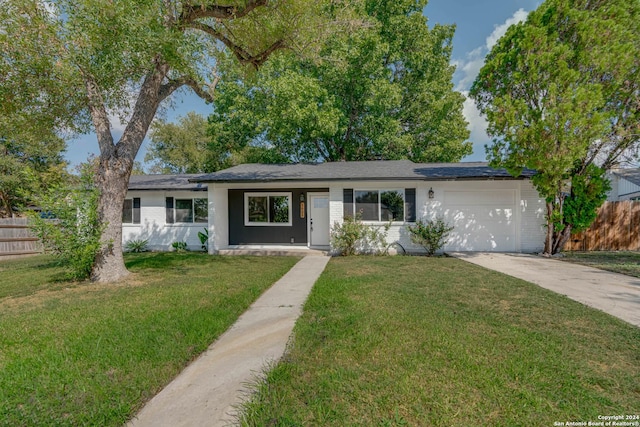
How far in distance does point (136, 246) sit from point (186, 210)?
244cm

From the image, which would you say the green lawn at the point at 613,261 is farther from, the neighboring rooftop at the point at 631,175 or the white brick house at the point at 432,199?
the neighboring rooftop at the point at 631,175

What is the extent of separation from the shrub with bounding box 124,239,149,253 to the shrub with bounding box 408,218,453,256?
10.7 meters

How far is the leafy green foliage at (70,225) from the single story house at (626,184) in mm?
22096

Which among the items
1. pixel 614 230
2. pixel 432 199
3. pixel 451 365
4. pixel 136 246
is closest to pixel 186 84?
pixel 136 246

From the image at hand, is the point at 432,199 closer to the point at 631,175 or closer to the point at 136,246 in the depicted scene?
the point at 136,246

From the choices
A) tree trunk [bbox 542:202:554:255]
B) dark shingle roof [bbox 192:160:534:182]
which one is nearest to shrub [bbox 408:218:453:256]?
dark shingle roof [bbox 192:160:534:182]

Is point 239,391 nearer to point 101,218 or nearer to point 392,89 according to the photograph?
point 101,218

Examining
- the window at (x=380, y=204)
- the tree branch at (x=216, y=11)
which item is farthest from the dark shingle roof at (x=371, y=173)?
the tree branch at (x=216, y=11)

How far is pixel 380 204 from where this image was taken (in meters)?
10.3

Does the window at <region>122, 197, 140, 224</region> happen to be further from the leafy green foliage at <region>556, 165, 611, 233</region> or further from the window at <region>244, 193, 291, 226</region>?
the leafy green foliage at <region>556, 165, 611, 233</region>

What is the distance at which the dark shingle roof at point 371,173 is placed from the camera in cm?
976

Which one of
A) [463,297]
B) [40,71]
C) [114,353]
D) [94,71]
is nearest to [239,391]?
[114,353]

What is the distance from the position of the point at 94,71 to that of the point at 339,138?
13803mm

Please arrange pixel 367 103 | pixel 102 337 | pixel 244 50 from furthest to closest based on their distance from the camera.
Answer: pixel 367 103 → pixel 244 50 → pixel 102 337
